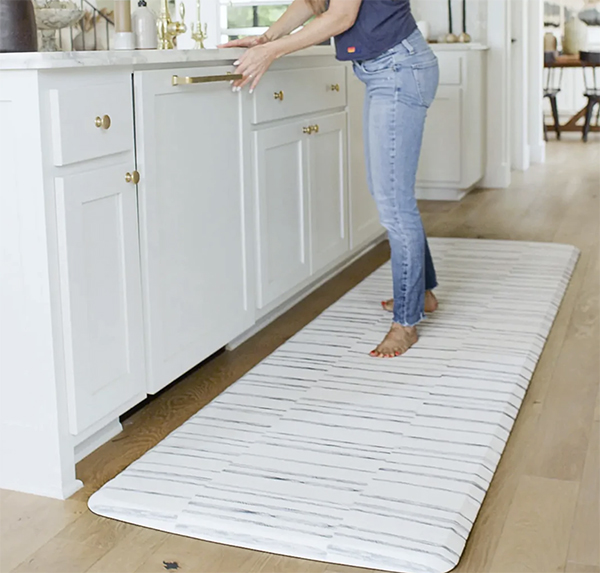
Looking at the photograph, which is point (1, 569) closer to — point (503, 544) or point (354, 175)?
point (503, 544)

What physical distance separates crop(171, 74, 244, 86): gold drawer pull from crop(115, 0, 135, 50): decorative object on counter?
0.88 ft

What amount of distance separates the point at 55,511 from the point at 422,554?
730 millimetres

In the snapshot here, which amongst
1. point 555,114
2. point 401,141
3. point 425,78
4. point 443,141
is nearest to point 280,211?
point 401,141

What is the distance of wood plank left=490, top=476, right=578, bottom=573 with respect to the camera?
1629mm

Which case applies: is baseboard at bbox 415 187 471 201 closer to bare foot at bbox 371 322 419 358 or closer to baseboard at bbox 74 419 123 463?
bare foot at bbox 371 322 419 358

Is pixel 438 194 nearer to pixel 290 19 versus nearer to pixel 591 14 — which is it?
pixel 290 19

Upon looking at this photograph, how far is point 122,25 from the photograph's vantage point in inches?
97.1

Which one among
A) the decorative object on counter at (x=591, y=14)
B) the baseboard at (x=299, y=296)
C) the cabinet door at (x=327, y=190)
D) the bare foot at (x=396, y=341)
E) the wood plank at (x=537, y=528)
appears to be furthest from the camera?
the decorative object on counter at (x=591, y=14)

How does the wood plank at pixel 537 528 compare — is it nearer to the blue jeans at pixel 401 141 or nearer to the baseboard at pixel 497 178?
the blue jeans at pixel 401 141

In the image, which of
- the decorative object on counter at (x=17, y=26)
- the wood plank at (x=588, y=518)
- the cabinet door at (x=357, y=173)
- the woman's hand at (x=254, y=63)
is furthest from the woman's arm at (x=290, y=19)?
the wood plank at (x=588, y=518)

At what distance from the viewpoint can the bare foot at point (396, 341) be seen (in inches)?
107

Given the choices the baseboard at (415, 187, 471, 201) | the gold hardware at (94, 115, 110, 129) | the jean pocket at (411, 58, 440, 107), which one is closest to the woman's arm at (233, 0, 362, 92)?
the jean pocket at (411, 58, 440, 107)

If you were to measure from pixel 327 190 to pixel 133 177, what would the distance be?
1.39 meters

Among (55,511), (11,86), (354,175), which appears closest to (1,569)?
(55,511)
